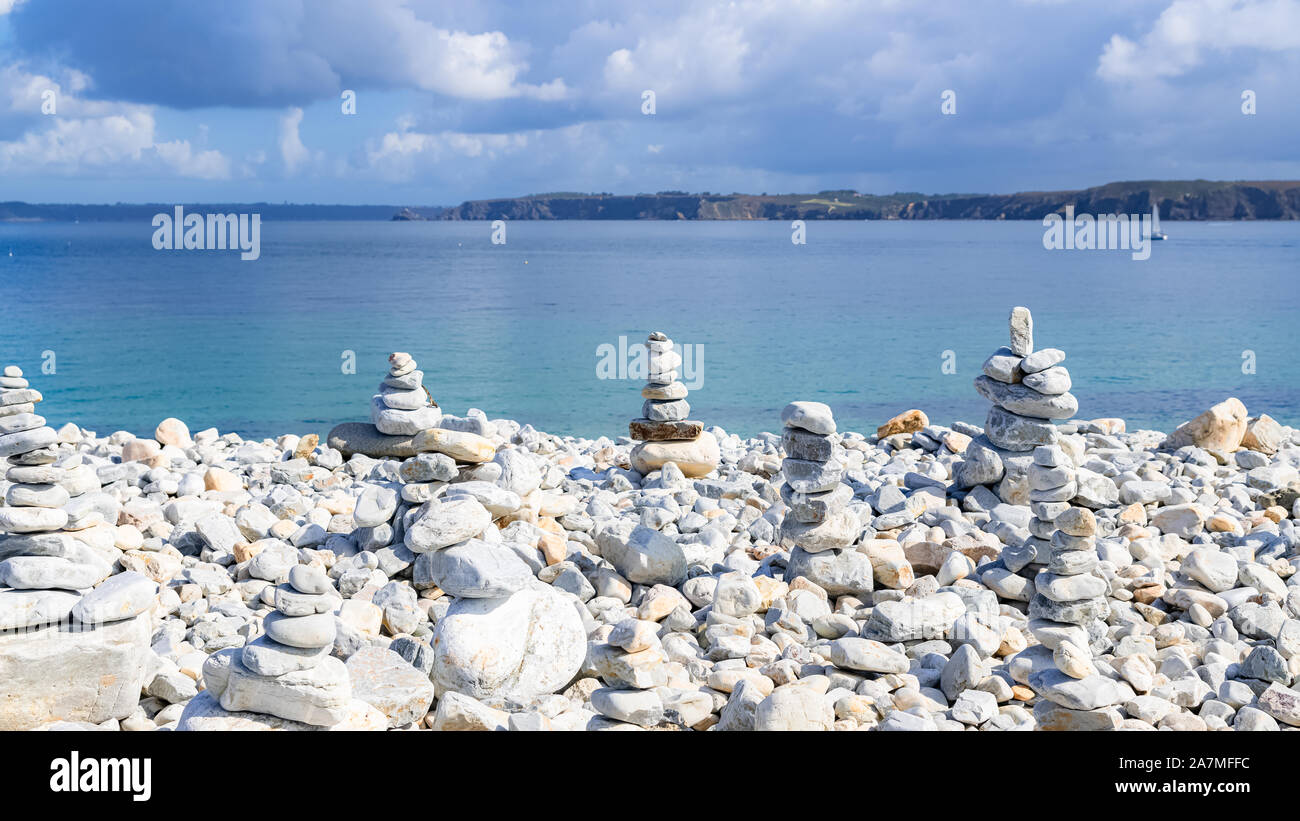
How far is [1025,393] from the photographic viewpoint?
9656 mm

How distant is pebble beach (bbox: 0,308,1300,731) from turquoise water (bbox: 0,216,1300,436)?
37.8 feet

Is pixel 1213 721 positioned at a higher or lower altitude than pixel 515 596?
lower

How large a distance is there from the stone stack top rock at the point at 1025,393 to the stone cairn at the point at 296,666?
22.8ft

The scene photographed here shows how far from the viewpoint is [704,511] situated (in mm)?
9703

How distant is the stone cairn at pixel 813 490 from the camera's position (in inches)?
296

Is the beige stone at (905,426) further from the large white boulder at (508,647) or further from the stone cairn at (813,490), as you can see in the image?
the large white boulder at (508,647)

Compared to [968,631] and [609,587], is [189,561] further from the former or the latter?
[968,631]

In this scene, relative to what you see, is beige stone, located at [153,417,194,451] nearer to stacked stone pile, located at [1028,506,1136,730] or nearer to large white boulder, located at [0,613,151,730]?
large white boulder, located at [0,613,151,730]

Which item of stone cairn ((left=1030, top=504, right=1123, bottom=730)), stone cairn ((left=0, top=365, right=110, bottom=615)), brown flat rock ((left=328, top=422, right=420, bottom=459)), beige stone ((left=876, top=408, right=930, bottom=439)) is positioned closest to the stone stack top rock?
stone cairn ((left=1030, top=504, right=1123, bottom=730))

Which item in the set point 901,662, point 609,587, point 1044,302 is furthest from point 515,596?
point 1044,302

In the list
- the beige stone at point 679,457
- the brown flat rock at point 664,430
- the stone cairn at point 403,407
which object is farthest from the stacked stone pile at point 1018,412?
the stone cairn at point 403,407

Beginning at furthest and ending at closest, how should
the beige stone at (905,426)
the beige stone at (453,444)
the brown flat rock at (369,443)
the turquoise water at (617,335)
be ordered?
the turquoise water at (617,335) → the beige stone at (905,426) → the brown flat rock at (369,443) → the beige stone at (453,444)

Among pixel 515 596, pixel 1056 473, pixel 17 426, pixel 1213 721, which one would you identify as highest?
pixel 17 426
